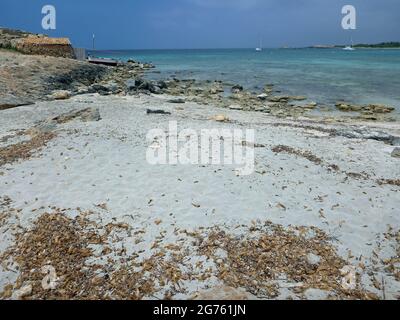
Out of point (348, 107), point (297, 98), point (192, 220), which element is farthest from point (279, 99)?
point (192, 220)

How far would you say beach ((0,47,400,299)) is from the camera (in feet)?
20.3

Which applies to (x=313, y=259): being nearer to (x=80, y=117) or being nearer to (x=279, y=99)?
(x=80, y=117)

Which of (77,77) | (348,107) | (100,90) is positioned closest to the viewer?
(348,107)

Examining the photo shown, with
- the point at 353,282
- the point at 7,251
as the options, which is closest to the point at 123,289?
the point at 7,251

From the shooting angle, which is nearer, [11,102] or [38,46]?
[11,102]

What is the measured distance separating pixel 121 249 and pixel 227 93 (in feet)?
87.7

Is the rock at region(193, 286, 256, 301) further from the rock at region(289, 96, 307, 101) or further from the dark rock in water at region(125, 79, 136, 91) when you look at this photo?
the rock at region(289, 96, 307, 101)

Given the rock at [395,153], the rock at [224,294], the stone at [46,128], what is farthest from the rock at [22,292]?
the rock at [395,153]

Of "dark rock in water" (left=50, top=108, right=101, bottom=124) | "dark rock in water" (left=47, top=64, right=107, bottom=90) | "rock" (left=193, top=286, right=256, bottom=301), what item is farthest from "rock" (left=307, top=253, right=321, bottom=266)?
"dark rock in water" (left=47, top=64, right=107, bottom=90)

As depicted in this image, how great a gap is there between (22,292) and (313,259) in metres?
5.29

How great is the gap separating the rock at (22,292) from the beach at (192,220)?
0.15 ft

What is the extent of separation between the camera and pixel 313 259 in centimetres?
682

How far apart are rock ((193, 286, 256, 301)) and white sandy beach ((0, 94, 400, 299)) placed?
0.29 meters
